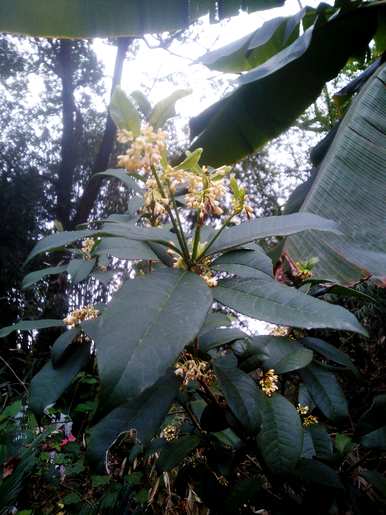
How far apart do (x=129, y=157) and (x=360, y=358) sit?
2180 mm

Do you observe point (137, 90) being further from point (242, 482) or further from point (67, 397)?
point (67, 397)

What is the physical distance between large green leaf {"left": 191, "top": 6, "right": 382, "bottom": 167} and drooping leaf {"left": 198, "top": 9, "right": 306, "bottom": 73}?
20cm

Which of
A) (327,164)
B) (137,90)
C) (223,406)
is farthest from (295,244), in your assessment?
(137,90)

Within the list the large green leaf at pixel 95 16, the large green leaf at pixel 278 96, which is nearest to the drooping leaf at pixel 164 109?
the large green leaf at pixel 95 16

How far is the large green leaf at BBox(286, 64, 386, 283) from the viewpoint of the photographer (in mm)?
1020

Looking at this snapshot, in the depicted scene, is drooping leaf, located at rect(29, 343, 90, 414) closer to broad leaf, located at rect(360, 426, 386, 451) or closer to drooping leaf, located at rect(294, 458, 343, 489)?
drooping leaf, located at rect(294, 458, 343, 489)

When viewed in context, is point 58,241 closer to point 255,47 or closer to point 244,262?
point 244,262

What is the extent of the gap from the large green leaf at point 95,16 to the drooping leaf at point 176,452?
1.47 m

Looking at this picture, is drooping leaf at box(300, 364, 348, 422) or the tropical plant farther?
drooping leaf at box(300, 364, 348, 422)

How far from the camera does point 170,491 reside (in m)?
1.18

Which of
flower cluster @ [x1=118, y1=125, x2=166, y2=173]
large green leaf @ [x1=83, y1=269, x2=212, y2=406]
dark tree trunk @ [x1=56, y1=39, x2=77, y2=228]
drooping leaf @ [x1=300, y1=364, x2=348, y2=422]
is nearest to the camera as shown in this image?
large green leaf @ [x1=83, y1=269, x2=212, y2=406]

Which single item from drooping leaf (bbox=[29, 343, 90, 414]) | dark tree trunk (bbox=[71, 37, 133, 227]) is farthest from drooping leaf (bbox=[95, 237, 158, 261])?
dark tree trunk (bbox=[71, 37, 133, 227])

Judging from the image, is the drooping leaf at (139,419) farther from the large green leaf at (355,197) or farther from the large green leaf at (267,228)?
the large green leaf at (355,197)

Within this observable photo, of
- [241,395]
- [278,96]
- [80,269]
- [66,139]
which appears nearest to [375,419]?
[241,395]
